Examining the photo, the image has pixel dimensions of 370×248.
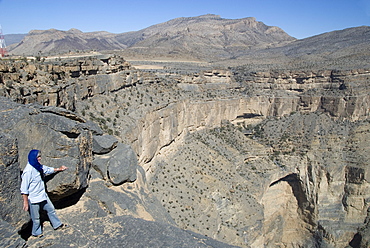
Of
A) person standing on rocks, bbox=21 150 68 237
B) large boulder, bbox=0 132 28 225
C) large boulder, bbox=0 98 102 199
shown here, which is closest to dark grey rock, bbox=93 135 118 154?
large boulder, bbox=0 98 102 199

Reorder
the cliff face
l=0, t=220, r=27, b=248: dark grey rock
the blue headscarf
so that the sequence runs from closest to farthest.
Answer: l=0, t=220, r=27, b=248: dark grey rock
the blue headscarf
the cliff face

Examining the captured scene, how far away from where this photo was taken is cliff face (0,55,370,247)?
18419 millimetres

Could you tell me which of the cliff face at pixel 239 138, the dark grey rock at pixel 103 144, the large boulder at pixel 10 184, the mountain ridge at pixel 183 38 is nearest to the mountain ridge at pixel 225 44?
the mountain ridge at pixel 183 38

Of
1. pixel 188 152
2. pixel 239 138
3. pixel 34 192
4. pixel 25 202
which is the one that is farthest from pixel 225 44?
pixel 25 202

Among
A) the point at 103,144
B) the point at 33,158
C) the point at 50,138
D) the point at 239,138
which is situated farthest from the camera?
the point at 239,138

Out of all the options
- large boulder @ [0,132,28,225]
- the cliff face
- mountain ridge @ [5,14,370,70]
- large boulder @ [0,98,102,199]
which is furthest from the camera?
mountain ridge @ [5,14,370,70]

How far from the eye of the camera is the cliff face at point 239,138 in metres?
18.4

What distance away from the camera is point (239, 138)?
1403 inches

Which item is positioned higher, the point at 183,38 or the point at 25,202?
the point at 183,38

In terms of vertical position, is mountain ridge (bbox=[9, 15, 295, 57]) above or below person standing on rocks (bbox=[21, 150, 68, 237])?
above

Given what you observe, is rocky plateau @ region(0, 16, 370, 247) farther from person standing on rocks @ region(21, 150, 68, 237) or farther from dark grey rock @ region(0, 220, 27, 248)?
person standing on rocks @ region(21, 150, 68, 237)

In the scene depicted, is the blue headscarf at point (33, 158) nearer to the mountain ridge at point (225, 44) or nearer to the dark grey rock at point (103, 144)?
the dark grey rock at point (103, 144)

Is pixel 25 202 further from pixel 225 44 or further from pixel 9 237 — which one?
pixel 225 44

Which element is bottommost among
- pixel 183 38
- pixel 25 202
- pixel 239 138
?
pixel 239 138
